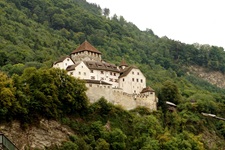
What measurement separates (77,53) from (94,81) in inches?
463

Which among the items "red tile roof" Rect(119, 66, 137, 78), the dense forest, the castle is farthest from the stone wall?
"red tile roof" Rect(119, 66, 137, 78)

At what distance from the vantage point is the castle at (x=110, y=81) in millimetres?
79863

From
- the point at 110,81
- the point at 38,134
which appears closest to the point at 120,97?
the point at 110,81

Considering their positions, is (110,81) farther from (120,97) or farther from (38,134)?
(38,134)

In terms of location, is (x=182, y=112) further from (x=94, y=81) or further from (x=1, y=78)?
(x=1, y=78)

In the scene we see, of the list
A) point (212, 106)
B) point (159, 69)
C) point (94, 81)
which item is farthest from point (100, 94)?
point (159, 69)

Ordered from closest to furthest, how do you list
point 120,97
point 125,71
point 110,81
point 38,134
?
1. point 38,134
2. point 120,97
3. point 110,81
4. point 125,71

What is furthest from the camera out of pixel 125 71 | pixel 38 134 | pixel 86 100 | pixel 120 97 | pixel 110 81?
pixel 125 71

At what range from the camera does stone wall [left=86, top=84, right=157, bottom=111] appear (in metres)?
78.5

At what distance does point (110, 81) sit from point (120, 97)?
4.08 meters

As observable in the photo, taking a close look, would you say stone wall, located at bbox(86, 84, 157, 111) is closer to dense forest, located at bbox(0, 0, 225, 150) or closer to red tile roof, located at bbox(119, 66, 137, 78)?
dense forest, located at bbox(0, 0, 225, 150)

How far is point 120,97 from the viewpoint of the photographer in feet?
268

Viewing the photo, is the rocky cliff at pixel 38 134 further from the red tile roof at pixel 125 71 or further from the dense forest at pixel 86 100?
the red tile roof at pixel 125 71

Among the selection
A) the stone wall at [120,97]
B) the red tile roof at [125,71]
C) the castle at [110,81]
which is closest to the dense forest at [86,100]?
the stone wall at [120,97]
